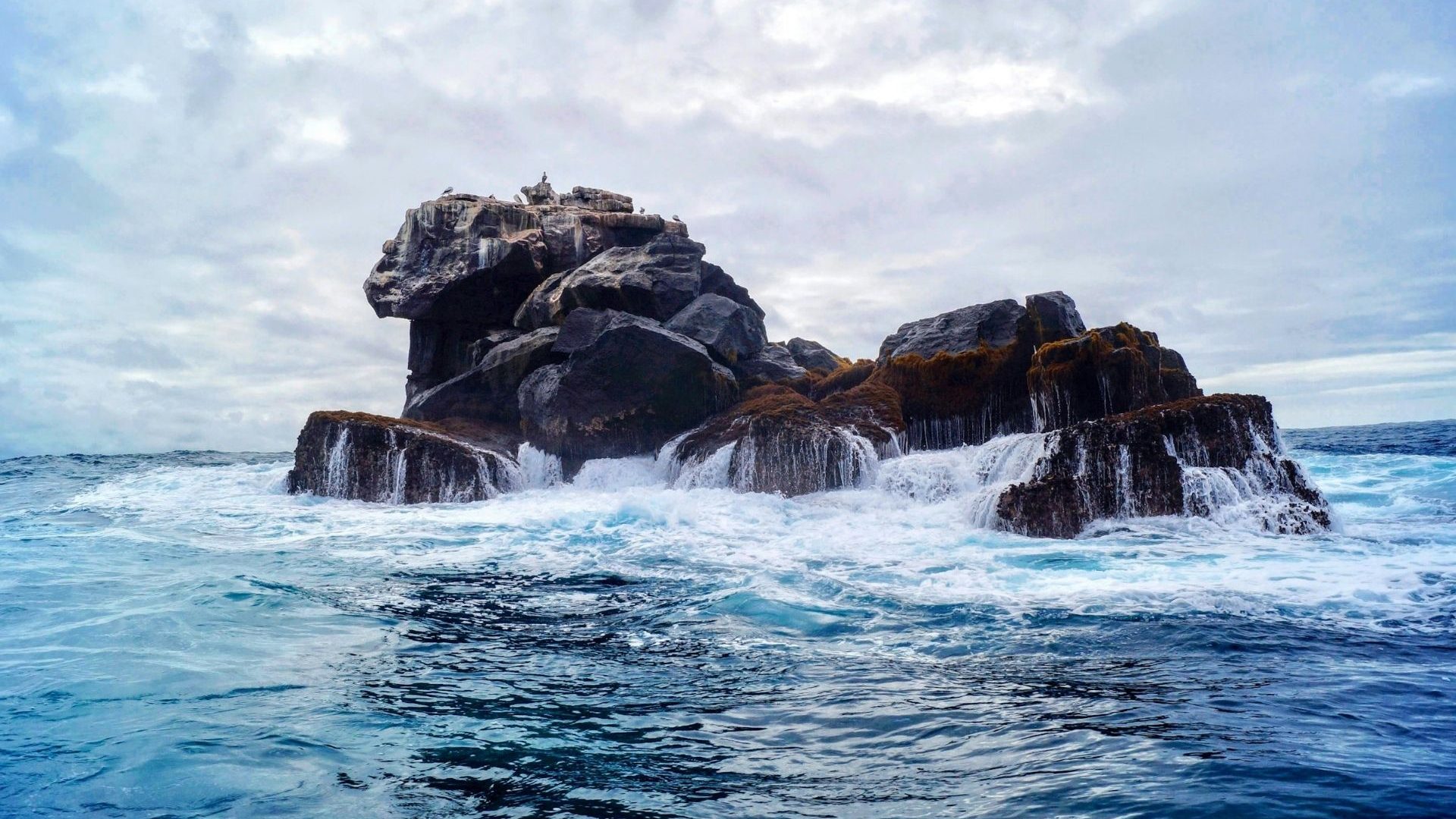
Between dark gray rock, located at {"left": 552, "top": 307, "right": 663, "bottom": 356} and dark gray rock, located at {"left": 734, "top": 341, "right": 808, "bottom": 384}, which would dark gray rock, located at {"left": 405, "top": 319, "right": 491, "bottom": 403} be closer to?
dark gray rock, located at {"left": 552, "top": 307, "right": 663, "bottom": 356}

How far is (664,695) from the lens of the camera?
502 cm

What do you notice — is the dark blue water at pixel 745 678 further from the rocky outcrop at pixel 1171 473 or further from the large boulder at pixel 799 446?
the large boulder at pixel 799 446

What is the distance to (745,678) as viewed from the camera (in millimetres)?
5352

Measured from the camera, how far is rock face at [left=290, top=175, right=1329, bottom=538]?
41.0ft

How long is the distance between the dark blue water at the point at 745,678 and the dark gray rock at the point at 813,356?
16.9 meters

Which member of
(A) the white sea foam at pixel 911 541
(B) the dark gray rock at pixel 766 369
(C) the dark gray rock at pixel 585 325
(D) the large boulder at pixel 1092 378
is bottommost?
(A) the white sea foam at pixel 911 541

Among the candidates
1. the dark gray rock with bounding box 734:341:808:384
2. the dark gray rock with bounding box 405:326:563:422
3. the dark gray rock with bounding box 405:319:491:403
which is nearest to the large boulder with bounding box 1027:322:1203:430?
the dark gray rock with bounding box 734:341:808:384

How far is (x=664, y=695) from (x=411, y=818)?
185 cm

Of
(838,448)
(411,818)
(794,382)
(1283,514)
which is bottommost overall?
(411,818)

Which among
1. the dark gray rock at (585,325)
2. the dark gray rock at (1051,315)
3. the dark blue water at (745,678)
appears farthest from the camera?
the dark gray rock at (585,325)

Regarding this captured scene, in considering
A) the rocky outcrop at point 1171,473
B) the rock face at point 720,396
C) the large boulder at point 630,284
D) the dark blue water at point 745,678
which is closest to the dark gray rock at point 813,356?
the rock face at point 720,396

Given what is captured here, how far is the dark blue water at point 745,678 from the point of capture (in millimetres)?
3598

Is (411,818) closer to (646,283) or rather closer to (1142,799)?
(1142,799)

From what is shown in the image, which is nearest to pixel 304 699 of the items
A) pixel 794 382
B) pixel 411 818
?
pixel 411 818
